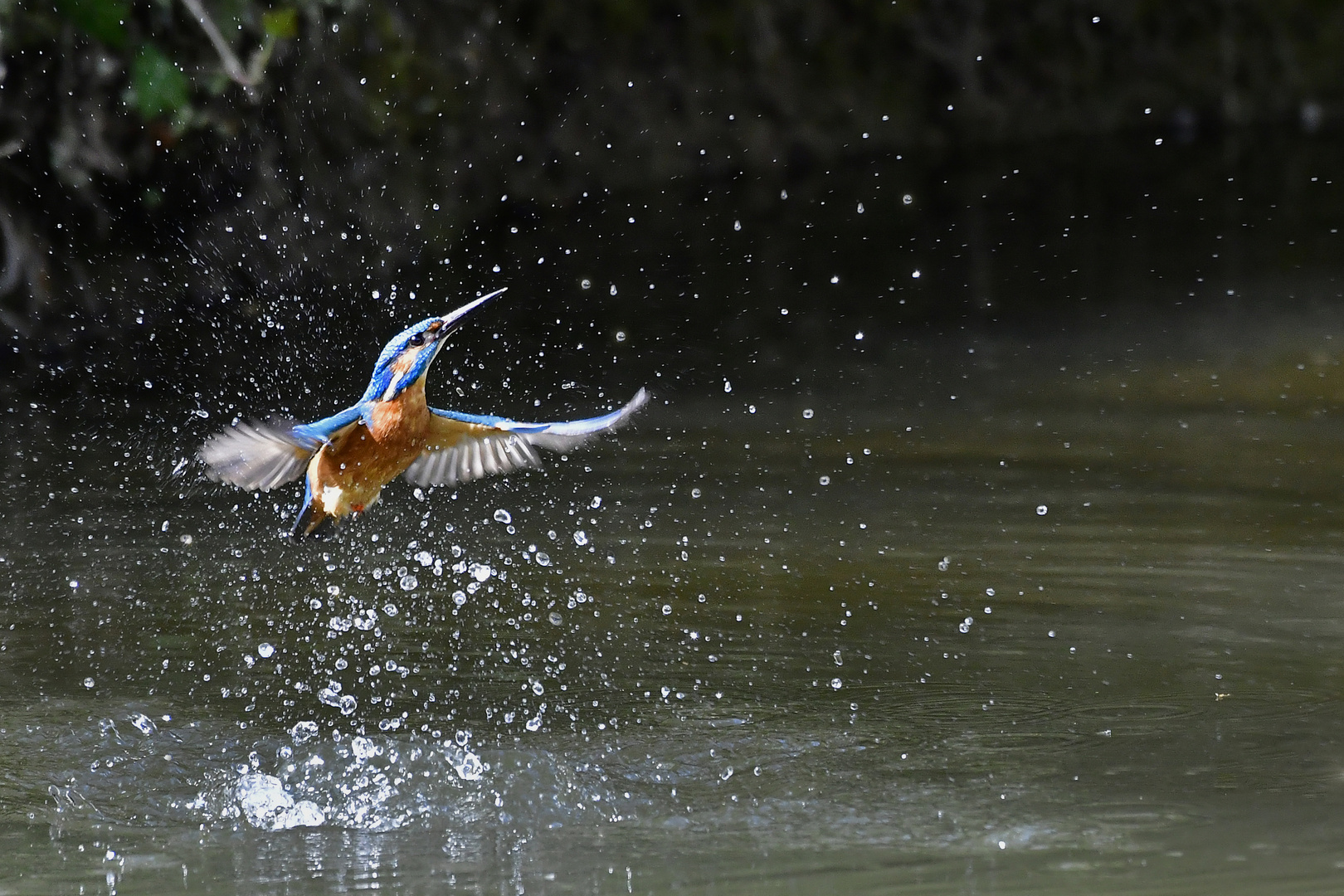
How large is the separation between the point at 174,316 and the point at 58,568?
349 centimetres

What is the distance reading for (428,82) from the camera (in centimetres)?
982

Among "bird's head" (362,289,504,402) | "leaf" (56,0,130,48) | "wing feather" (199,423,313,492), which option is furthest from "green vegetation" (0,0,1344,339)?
"bird's head" (362,289,504,402)

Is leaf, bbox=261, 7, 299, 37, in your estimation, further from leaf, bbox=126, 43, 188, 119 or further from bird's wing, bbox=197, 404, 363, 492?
bird's wing, bbox=197, 404, 363, 492

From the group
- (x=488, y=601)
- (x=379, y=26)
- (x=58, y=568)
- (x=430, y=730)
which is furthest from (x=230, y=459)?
(x=379, y=26)

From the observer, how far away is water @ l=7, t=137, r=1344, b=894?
284 cm

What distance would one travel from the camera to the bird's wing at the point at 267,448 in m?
2.94

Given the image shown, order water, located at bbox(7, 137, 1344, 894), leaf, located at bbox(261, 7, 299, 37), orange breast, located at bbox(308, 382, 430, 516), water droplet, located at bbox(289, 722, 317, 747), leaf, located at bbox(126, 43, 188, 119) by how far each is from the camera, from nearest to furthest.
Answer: water, located at bbox(7, 137, 1344, 894) → orange breast, located at bbox(308, 382, 430, 516) → water droplet, located at bbox(289, 722, 317, 747) → leaf, located at bbox(126, 43, 188, 119) → leaf, located at bbox(261, 7, 299, 37)

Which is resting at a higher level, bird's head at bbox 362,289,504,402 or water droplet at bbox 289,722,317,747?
bird's head at bbox 362,289,504,402

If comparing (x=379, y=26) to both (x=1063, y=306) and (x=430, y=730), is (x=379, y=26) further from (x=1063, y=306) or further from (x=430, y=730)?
(x=430, y=730)

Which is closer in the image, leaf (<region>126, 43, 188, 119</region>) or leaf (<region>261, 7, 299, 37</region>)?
leaf (<region>126, 43, 188, 119</region>)

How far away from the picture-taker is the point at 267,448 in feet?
10.1

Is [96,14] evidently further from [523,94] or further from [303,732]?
[523,94]

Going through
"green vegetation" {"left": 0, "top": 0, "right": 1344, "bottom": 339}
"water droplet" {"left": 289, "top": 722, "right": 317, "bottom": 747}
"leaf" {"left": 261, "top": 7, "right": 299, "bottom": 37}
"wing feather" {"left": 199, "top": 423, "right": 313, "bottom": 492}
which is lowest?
"water droplet" {"left": 289, "top": 722, "right": 317, "bottom": 747}

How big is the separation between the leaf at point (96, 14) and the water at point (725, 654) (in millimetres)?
1220
